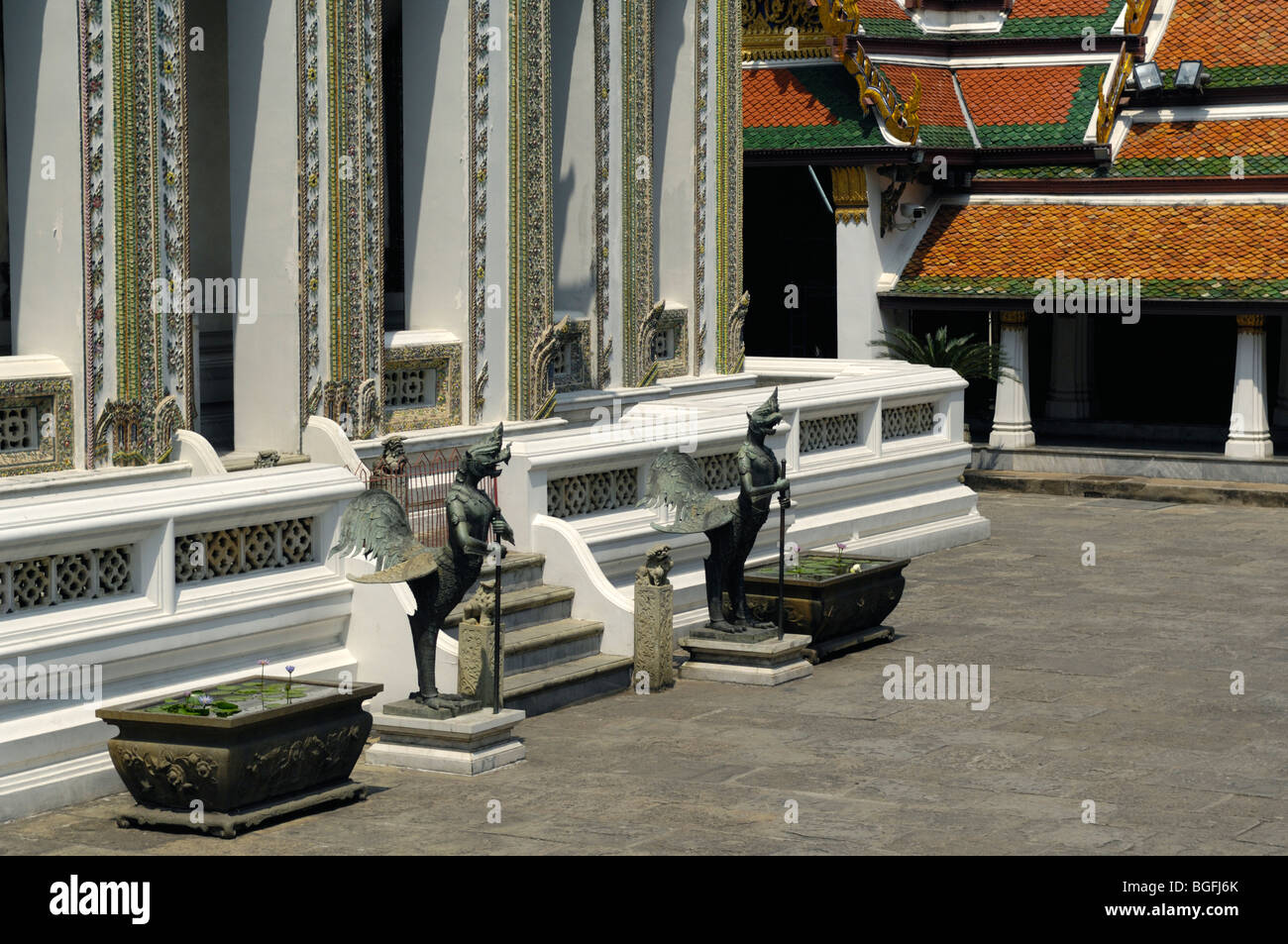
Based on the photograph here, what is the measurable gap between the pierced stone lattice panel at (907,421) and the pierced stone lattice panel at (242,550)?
1002cm

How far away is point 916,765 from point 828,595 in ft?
12.0

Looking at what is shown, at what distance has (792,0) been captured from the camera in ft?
106

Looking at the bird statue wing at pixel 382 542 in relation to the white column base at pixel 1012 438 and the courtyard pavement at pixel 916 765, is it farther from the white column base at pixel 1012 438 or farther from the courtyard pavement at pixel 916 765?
the white column base at pixel 1012 438

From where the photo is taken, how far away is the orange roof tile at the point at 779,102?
32.0 m

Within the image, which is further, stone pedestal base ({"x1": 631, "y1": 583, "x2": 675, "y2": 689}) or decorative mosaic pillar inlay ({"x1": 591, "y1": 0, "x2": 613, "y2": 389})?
decorative mosaic pillar inlay ({"x1": 591, "y1": 0, "x2": 613, "y2": 389})

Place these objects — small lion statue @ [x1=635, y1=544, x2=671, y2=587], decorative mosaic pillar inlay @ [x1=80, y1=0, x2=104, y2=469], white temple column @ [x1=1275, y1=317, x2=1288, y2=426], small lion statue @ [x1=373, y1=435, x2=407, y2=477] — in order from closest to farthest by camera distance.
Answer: decorative mosaic pillar inlay @ [x1=80, y1=0, x2=104, y2=469] < small lion statue @ [x1=373, y1=435, x2=407, y2=477] < small lion statue @ [x1=635, y1=544, x2=671, y2=587] < white temple column @ [x1=1275, y1=317, x2=1288, y2=426]

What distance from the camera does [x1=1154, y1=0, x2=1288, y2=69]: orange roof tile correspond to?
3098 cm

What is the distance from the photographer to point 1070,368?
33094 mm

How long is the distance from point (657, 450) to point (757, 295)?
16560mm

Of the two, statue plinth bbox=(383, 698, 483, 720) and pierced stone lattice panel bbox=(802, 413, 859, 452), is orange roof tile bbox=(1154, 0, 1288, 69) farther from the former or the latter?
statue plinth bbox=(383, 698, 483, 720)

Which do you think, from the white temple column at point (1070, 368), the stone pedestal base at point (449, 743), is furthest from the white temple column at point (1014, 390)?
the stone pedestal base at point (449, 743)

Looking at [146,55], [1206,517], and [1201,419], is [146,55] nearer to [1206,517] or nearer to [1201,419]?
[1206,517]

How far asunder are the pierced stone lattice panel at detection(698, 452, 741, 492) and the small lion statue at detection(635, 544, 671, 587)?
306cm

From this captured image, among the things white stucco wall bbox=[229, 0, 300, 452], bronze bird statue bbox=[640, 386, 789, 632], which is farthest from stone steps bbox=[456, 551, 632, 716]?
white stucco wall bbox=[229, 0, 300, 452]
